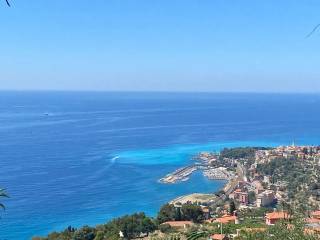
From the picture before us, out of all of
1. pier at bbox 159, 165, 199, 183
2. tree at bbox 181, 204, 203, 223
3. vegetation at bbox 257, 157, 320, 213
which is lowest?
Result: pier at bbox 159, 165, 199, 183

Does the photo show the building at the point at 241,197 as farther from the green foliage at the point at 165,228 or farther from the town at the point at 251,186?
the green foliage at the point at 165,228

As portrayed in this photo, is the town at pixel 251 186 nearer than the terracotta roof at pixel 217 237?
No

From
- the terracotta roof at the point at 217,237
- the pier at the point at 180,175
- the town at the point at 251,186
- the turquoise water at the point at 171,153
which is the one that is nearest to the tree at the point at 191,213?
the town at the point at 251,186

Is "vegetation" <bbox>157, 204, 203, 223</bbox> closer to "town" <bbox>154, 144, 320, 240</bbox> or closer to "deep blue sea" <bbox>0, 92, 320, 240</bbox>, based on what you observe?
"town" <bbox>154, 144, 320, 240</bbox>

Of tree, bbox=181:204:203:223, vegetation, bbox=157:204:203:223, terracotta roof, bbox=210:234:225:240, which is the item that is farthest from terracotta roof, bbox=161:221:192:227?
terracotta roof, bbox=210:234:225:240

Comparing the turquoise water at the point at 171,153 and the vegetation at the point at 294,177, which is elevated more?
the vegetation at the point at 294,177

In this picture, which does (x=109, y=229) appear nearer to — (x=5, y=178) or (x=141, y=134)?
(x=5, y=178)
